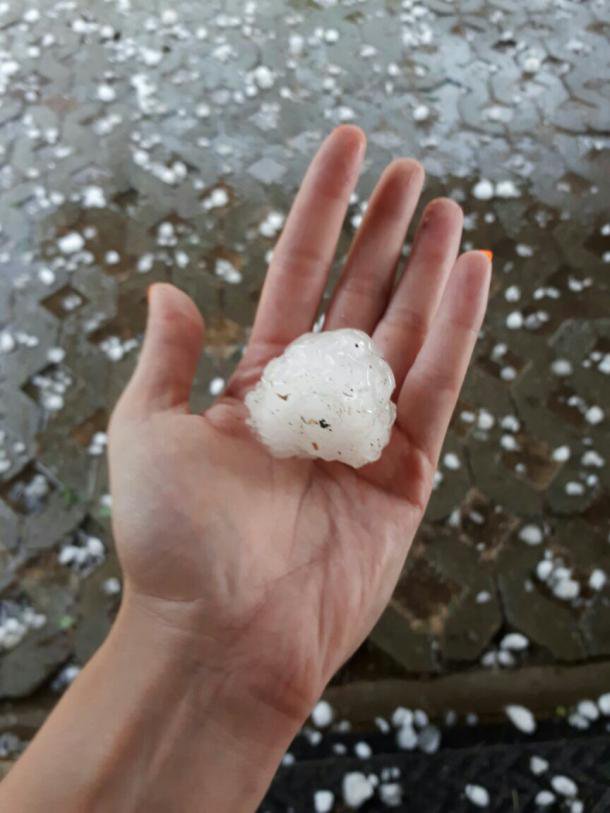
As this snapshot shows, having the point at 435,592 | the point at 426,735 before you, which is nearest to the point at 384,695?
the point at 426,735

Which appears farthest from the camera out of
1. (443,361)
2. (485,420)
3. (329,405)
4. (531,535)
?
(485,420)

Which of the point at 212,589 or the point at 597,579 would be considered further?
the point at 597,579

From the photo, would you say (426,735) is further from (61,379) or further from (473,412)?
(61,379)

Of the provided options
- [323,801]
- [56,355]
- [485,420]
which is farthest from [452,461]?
[56,355]

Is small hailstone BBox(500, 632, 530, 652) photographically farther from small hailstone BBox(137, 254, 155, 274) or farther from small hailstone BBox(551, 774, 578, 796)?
small hailstone BBox(137, 254, 155, 274)

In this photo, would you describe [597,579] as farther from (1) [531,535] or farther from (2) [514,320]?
(2) [514,320]

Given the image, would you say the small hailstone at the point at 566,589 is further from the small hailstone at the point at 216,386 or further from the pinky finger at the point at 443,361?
the small hailstone at the point at 216,386
